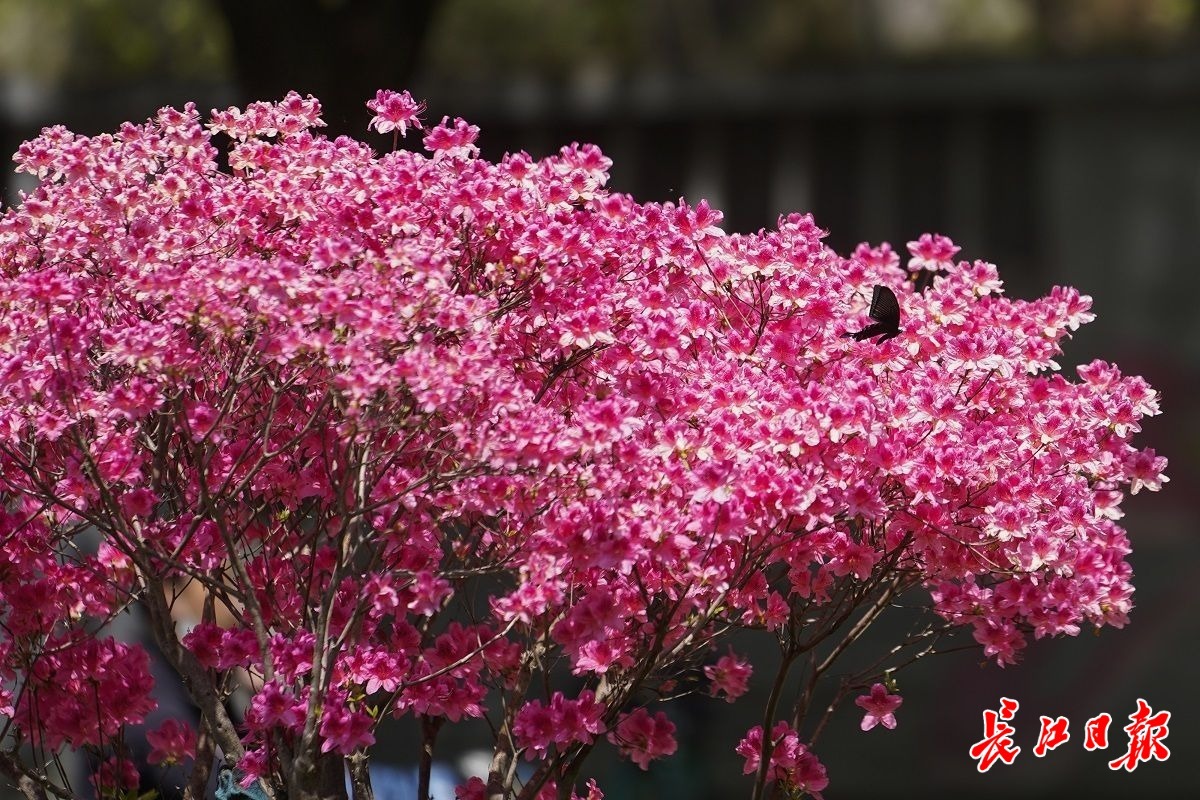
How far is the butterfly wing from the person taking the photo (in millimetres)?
2525

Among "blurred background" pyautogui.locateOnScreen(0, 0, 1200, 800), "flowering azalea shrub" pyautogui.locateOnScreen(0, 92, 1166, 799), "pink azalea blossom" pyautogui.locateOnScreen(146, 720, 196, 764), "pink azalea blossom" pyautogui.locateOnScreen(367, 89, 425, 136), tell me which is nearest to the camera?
"flowering azalea shrub" pyautogui.locateOnScreen(0, 92, 1166, 799)

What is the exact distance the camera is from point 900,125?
906 cm

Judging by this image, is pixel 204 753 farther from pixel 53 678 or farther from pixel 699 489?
pixel 699 489

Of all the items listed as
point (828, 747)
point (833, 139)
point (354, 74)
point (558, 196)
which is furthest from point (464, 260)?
point (828, 747)

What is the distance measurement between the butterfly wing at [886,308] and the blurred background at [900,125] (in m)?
6.33

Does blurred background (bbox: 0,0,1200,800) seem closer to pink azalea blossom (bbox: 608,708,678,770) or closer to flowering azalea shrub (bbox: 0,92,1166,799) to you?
pink azalea blossom (bbox: 608,708,678,770)

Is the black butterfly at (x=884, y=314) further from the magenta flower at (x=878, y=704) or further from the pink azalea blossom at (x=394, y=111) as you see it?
the pink azalea blossom at (x=394, y=111)

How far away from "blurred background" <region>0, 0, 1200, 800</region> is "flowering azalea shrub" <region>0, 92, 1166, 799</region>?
20.3 ft

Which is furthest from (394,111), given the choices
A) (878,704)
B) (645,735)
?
(878,704)

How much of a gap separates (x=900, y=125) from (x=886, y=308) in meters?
6.82

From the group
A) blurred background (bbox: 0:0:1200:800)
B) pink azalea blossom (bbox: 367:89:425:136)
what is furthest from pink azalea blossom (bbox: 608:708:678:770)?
A: blurred background (bbox: 0:0:1200:800)

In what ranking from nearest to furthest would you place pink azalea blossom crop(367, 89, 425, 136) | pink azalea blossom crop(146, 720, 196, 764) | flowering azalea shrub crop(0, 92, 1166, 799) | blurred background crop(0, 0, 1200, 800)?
flowering azalea shrub crop(0, 92, 1166, 799) < pink azalea blossom crop(367, 89, 425, 136) < pink azalea blossom crop(146, 720, 196, 764) < blurred background crop(0, 0, 1200, 800)

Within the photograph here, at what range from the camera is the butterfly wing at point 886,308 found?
99.4 inches

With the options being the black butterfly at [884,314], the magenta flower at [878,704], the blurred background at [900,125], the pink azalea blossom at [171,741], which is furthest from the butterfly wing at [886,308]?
the blurred background at [900,125]
